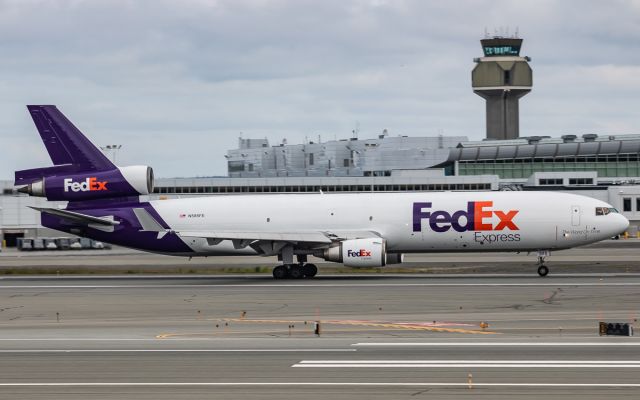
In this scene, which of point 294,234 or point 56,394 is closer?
point 56,394

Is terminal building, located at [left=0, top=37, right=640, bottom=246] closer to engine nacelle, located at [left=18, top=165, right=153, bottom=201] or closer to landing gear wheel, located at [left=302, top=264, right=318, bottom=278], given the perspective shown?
engine nacelle, located at [left=18, top=165, right=153, bottom=201]

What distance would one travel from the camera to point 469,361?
2377 centimetres

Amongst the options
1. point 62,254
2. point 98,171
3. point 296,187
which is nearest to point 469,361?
point 98,171

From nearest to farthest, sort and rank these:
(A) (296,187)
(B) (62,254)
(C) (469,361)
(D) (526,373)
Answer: (D) (526,373) → (C) (469,361) → (B) (62,254) → (A) (296,187)

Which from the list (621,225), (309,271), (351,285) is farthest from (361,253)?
(621,225)

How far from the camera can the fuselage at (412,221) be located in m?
51.0

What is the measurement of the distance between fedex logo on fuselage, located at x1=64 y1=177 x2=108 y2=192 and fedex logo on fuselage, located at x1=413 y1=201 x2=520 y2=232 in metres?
17.3

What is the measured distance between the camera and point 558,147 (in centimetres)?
13538

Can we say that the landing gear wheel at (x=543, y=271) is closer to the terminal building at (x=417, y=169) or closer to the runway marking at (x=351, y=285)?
the runway marking at (x=351, y=285)

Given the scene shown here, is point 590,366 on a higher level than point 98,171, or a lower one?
lower

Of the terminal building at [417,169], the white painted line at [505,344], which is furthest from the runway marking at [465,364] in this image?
the terminal building at [417,169]

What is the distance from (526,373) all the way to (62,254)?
213 feet

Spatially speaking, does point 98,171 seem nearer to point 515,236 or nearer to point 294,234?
point 294,234

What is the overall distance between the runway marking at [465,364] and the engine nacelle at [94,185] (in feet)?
105
